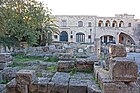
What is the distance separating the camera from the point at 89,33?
5825 cm

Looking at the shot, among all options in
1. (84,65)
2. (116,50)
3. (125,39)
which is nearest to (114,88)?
(116,50)

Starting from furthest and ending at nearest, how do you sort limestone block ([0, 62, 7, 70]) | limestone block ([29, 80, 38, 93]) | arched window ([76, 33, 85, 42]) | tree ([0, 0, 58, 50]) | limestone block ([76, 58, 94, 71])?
arched window ([76, 33, 85, 42])
tree ([0, 0, 58, 50])
limestone block ([0, 62, 7, 70])
limestone block ([76, 58, 94, 71])
limestone block ([29, 80, 38, 93])

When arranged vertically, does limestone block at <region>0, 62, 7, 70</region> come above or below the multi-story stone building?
below

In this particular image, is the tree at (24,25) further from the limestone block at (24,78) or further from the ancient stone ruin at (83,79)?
the limestone block at (24,78)

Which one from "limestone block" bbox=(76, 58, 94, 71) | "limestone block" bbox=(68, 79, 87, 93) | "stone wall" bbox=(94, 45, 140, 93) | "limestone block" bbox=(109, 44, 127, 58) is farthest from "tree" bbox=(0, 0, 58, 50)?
"stone wall" bbox=(94, 45, 140, 93)

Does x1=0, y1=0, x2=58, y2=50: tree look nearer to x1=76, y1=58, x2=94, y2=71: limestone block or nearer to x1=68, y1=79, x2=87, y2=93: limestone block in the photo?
x1=76, y1=58, x2=94, y2=71: limestone block

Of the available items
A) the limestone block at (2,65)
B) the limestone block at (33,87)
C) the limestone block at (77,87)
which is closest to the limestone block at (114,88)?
the limestone block at (77,87)

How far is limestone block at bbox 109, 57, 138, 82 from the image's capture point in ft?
15.5

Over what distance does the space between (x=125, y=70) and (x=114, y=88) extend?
16.0 inches

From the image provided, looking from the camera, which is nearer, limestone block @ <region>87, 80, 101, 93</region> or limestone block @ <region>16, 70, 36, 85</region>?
limestone block @ <region>87, 80, 101, 93</region>

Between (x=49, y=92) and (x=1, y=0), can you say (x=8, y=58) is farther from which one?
(x=49, y=92)

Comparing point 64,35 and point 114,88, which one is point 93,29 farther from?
point 114,88

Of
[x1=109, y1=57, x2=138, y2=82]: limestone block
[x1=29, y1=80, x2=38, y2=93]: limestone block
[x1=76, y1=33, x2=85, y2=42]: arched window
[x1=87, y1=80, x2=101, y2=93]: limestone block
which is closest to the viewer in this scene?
[x1=109, y1=57, x2=138, y2=82]: limestone block

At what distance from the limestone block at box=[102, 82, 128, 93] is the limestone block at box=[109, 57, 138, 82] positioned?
0.12 meters
